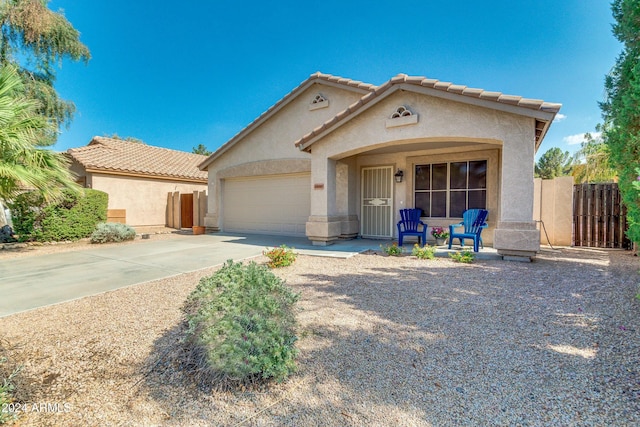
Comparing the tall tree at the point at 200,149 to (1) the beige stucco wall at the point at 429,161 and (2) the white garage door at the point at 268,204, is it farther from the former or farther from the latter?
(1) the beige stucco wall at the point at 429,161

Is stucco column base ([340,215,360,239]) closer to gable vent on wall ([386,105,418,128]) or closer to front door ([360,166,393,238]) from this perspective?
front door ([360,166,393,238])

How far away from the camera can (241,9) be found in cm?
1179

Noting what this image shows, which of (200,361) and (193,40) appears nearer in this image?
(200,361)

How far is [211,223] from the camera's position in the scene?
14.0 meters

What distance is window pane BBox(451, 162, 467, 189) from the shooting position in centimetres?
934

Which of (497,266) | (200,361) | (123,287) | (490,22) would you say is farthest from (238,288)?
(490,22)

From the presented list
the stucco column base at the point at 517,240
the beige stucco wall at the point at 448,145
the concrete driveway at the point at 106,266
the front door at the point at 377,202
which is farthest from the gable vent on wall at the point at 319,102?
the stucco column base at the point at 517,240

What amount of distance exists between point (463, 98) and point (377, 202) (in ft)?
15.0

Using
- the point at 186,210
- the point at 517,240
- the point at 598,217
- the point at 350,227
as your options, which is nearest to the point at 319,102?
the point at 350,227

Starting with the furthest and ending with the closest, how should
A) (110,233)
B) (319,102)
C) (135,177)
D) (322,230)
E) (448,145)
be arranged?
(135,177)
(319,102)
(110,233)
(322,230)
(448,145)

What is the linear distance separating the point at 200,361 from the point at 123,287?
3753 mm

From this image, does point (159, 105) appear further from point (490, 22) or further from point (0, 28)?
point (490, 22)

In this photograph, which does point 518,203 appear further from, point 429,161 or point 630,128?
point 429,161

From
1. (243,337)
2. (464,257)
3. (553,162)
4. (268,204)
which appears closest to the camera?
(243,337)
